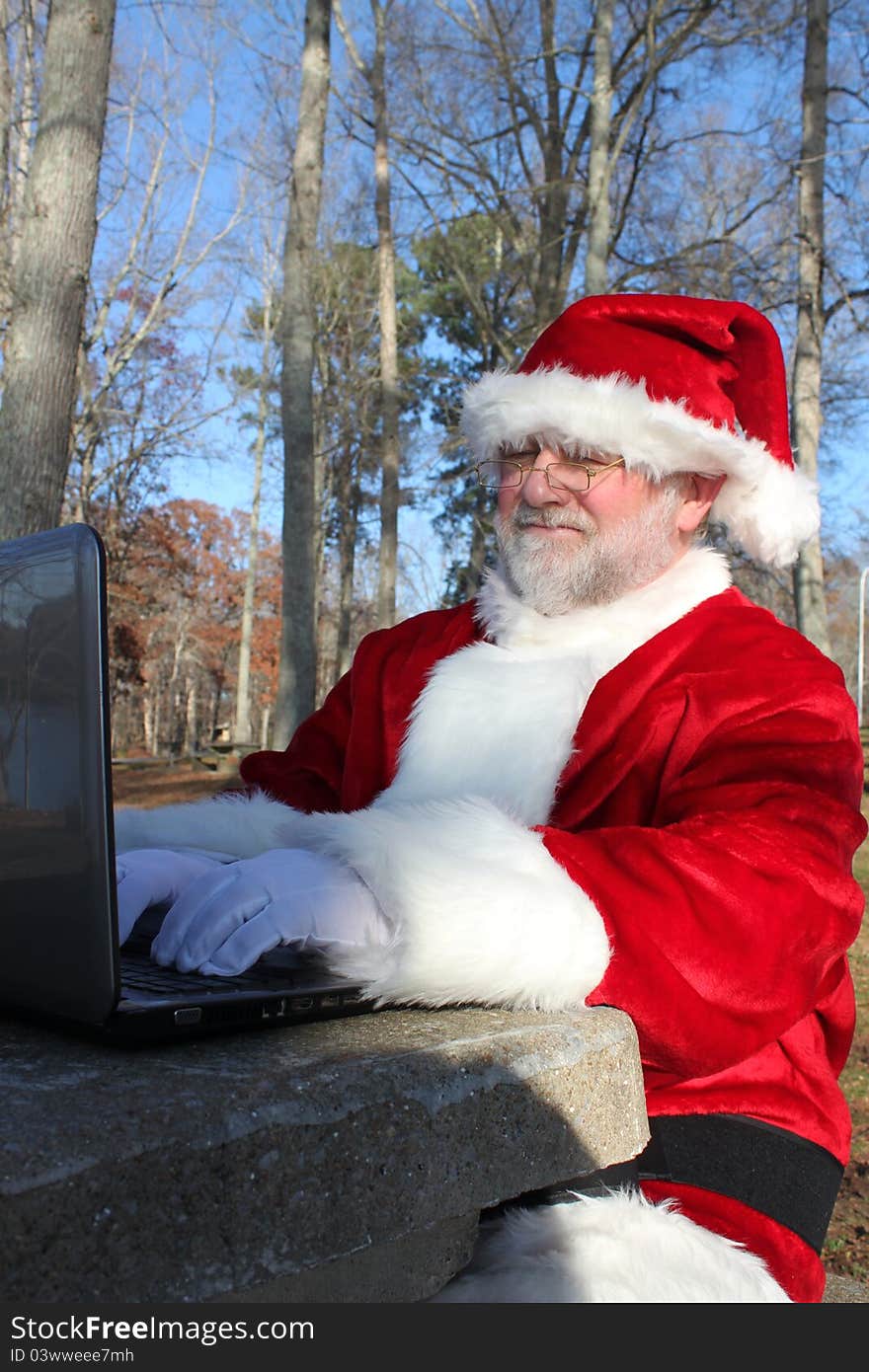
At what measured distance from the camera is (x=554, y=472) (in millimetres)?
2352

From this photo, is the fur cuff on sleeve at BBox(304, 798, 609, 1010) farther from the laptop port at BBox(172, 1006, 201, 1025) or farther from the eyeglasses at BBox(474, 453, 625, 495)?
the eyeglasses at BBox(474, 453, 625, 495)

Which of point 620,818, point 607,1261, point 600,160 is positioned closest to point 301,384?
point 600,160


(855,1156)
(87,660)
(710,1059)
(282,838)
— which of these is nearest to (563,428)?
(282,838)

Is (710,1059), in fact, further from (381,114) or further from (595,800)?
(381,114)

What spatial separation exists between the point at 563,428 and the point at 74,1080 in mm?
1669

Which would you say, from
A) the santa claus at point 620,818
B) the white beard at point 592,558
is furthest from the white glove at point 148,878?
the white beard at point 592,558

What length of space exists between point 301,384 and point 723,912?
30.1ft

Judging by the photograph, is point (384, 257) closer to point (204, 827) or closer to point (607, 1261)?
point (204, 827)

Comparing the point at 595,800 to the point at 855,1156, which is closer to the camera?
the point at 595,800

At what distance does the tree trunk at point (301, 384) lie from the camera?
9.93m

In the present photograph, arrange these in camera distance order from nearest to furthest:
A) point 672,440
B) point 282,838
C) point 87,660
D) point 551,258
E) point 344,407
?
point 87,660
point 282,838
point 672,440
point 551,258
point 344,407

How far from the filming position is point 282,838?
177 centimetres

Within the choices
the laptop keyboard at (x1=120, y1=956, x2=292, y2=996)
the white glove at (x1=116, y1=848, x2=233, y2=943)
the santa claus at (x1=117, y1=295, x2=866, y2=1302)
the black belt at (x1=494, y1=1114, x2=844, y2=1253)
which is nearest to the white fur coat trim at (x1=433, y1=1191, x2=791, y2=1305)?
the santa claus at (x1=117, y1=295, x2=866, y2=1302)

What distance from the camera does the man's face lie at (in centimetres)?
229
